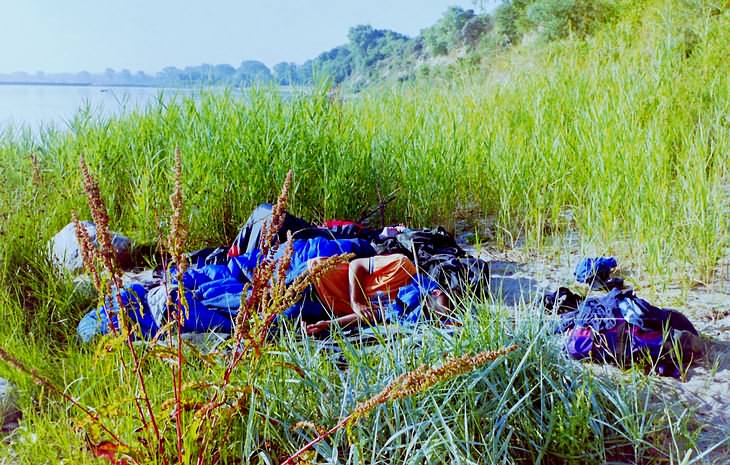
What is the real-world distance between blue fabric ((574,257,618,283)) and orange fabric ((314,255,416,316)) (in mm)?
803

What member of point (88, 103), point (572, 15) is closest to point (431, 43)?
point (572, 15)

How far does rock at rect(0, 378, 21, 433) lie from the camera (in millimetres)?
2267

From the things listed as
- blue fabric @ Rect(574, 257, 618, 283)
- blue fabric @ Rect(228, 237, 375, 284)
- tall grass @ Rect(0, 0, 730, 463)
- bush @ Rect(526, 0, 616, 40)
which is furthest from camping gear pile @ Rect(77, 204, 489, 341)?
bush @ Rect(526, 0, 616, 40)

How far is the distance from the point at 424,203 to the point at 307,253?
46.4 inches

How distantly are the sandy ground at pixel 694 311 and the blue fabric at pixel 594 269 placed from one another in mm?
70

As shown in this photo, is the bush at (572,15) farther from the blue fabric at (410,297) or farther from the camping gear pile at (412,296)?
the blue fabric at (410,297)

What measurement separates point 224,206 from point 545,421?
283 centimetres

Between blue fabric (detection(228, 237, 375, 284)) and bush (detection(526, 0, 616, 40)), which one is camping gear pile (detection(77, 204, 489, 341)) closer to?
blue fabric (detection(228, 237, 375, 284))

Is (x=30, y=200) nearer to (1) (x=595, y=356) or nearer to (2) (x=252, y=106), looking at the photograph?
(2) (x=252, y=106)

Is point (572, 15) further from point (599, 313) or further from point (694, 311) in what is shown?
point (599, 313)

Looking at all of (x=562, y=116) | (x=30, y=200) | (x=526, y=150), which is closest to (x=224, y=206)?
(x=30, y=200)

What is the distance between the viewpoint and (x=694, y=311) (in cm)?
282

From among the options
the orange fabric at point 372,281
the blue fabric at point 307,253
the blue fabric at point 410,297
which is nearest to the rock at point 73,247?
the blue fabric at point 307,253

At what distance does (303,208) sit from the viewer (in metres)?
4.44
